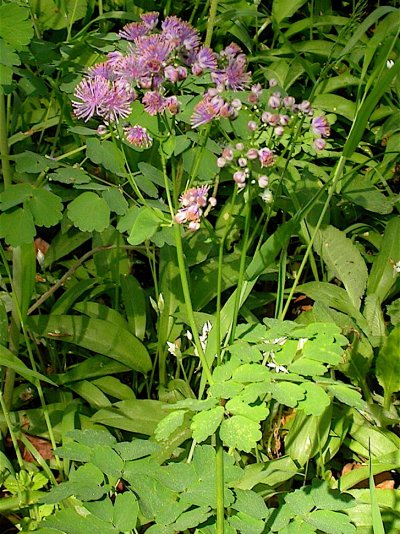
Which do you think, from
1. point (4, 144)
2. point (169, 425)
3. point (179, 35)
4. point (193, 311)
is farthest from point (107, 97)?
point (193, 311)

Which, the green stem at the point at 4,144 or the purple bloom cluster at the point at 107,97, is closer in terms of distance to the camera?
the purple bloom cluster at the point at 107,97

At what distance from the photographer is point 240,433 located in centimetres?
96

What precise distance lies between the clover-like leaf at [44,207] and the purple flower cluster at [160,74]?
0.20 meters

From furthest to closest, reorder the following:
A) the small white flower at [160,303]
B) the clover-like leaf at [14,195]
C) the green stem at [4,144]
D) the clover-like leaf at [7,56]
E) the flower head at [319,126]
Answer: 1. the small white flower at [160,303]
2. the green stem at [4,144]
3. the clover-like leaf at [14,195]
4. the clover-like leaf at [7,56]
5. the flower head at [319,126]

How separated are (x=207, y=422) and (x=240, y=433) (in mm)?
46

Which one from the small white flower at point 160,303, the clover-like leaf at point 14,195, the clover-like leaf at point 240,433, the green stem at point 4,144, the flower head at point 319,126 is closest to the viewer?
the clover-like leaf at point 240,433

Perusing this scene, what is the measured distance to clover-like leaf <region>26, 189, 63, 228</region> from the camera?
4.60ft

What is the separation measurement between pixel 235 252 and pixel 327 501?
0.91 metres

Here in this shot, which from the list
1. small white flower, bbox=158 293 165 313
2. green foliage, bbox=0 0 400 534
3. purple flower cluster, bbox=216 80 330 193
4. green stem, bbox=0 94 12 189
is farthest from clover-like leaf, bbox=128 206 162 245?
small white flower, bbox=158 293 165 313

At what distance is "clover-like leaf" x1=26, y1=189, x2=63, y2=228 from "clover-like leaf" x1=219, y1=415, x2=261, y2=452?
0.60 metres

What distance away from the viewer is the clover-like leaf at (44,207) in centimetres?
140

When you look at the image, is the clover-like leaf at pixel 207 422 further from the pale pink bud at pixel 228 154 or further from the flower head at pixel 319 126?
the flower head at pixel 319 126

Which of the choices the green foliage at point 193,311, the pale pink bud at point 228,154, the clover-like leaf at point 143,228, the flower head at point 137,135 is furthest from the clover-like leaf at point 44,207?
the pale pink bud at point 228,154

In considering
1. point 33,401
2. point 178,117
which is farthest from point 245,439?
point 33,401
